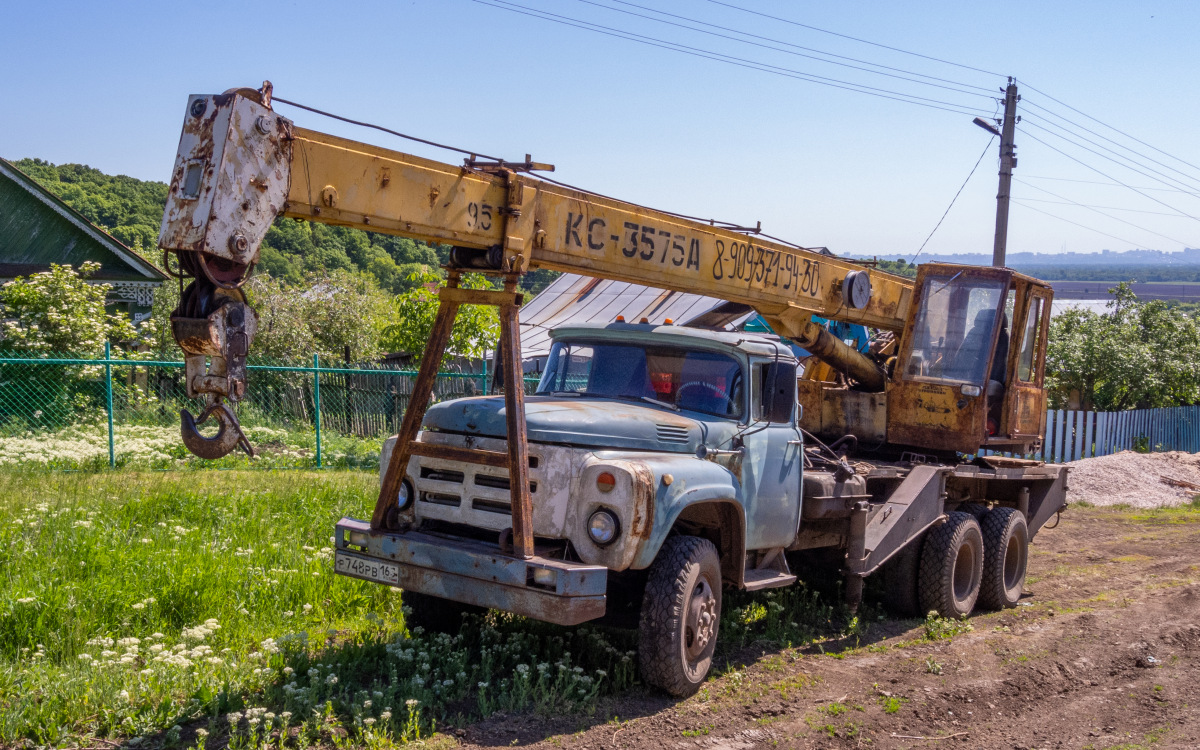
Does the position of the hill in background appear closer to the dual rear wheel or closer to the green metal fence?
the green metal fence

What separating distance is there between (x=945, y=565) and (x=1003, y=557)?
1133 mm

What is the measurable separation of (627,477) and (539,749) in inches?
58.3

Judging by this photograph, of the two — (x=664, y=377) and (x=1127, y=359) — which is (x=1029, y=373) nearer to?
(x=664, y=377)

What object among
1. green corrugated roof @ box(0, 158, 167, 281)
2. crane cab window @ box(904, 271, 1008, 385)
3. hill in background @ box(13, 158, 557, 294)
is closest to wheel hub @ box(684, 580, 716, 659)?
crane cab window @ box(904, 271, 1008, 385)

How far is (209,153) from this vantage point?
452 centimetres

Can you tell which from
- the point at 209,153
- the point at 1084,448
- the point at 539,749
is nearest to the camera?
the point at 209,153

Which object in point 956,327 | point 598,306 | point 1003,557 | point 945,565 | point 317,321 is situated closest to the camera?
point 945,565

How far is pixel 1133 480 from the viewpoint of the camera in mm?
18469

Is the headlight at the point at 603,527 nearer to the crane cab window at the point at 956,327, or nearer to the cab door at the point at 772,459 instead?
the cab door at the point at 772,459

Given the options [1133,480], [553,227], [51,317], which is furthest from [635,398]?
[1133,480]

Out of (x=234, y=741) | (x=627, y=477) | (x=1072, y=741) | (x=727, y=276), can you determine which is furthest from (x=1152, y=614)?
(x=234, y=741)

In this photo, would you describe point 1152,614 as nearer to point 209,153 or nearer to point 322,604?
point 322,604

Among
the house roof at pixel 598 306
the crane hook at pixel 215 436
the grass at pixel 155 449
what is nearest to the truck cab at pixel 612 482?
the crane hook at pixel 215 436

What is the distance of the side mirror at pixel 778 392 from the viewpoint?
22.5ft
